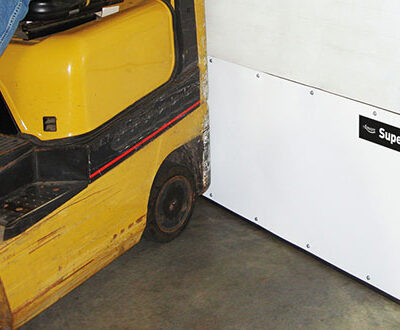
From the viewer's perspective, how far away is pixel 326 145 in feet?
9.39

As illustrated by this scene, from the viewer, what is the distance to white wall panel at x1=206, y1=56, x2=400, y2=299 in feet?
8.97

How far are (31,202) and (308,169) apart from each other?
1194mm

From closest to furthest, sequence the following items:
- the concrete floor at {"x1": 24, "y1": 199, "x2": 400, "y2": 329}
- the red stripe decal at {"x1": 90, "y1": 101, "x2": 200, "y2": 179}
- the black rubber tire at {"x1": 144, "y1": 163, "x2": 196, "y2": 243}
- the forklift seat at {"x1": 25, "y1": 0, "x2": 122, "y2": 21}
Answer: the forklift seat at {"x1": 25, "y1": 0, "x2": 122, "y2": 21} → the red stripe decal at {"x1": 90, "y1": 101, "x2": 200, "y2": 179} → the concrete floor at {"x1": 24, "y1": 199, "x2": 400, "y2": 329} → the black rubber tire at {"x1": 144, "y1": 163, "x2": 196, "y2": 243}

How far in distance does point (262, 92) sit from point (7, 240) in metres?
1.29

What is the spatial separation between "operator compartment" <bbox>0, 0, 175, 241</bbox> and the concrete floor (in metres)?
0.64

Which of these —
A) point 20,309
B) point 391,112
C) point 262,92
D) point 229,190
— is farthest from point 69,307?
point 391,112

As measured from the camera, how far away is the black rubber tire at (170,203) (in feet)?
10.3

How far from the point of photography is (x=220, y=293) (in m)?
3.02

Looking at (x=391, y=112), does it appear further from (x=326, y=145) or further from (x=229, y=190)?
(x=229, y=190)

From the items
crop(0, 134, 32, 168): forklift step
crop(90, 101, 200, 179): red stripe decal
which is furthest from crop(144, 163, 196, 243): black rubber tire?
crop(0, 134, 32, 168): forklift step

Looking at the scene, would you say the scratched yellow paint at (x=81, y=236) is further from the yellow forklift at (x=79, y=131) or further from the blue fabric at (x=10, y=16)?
the blue fabric at (x=10, y=16)

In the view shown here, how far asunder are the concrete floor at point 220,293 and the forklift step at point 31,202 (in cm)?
63

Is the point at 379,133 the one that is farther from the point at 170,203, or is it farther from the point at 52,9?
the point at 52,9

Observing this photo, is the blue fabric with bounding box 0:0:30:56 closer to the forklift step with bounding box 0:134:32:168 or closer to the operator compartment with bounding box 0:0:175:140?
the operator compartment with bounding box 0:0:175:140
